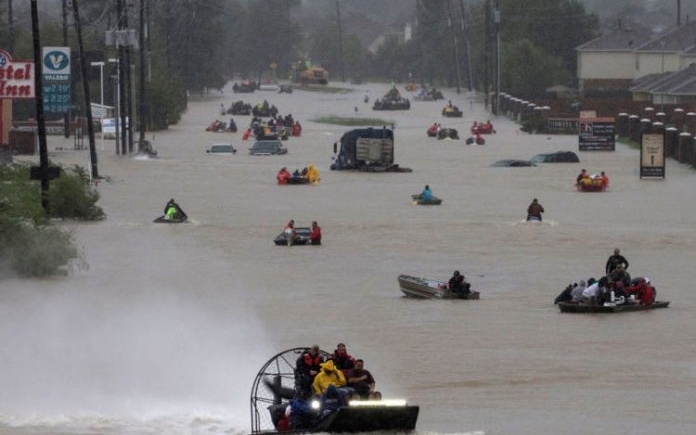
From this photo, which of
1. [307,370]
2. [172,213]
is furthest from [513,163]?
[307,370]

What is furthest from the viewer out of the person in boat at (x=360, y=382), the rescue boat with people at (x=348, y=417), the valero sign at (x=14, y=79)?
the valero sign at (x=14, y=79)

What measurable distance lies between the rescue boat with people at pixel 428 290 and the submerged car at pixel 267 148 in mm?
53239

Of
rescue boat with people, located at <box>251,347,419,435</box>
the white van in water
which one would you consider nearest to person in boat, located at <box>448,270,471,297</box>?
rescue boat with people, located at <box>251,347,419,435</box>

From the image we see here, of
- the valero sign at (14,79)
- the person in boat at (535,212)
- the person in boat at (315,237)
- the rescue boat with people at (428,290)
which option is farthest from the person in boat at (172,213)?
the rescue boat with people at (428,290)

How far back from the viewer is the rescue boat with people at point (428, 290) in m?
38.4

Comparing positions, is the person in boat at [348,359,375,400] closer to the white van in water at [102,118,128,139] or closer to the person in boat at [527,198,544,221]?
the person in boat at [527,198,544,221]

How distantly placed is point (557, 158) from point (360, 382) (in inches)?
2402

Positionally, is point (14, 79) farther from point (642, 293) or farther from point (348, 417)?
point (348, 417)

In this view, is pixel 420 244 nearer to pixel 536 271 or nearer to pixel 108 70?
pixel 536 271

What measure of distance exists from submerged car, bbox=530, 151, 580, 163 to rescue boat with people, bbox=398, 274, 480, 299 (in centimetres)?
4445

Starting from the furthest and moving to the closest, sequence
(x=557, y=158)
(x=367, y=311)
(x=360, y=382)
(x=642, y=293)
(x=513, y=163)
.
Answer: (x=557, y=158), (x=513, y=163), (x=367, y=311), (x=642, y=293), (x=360, y=382)

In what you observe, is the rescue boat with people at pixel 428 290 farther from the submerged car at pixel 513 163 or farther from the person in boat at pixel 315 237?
the submerged car at pixel 513 163

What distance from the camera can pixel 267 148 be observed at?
92.4m

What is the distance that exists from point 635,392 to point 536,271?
15965 millimetres
